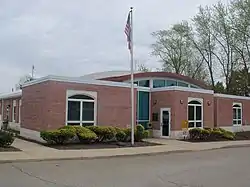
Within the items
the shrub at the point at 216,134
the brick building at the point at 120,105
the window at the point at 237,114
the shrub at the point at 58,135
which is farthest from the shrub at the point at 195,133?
the shrub at the point at 58,135

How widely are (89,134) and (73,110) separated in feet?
7.96

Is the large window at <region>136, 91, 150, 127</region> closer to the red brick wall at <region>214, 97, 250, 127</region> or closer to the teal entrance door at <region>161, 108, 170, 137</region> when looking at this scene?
the teal entrance door at <region>161, 108, 170, 137</region>

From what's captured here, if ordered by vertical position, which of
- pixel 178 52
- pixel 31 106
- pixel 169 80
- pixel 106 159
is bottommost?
pixel 106 159

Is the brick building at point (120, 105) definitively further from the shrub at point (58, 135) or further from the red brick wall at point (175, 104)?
the shrub at point (58, 135)

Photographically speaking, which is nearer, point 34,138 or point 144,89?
point 34,138

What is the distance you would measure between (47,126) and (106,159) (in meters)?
6.78

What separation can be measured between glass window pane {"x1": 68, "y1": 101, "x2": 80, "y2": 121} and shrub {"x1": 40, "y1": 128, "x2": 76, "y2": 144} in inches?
78.8

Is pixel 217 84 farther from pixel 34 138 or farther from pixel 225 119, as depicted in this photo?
pixel 34 138

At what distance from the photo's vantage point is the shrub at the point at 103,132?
21891 millimetres

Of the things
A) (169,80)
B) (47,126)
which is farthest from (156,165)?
(169,80)

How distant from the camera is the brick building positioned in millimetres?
22031

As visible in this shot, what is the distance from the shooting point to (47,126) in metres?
21.4

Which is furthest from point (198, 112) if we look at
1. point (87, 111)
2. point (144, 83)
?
point (87, 111)

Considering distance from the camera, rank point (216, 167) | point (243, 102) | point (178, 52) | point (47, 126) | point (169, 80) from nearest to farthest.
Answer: point (216, 167) < point (47, 126) < point (169, 80) < point (243, 102) < point (178, 52)
